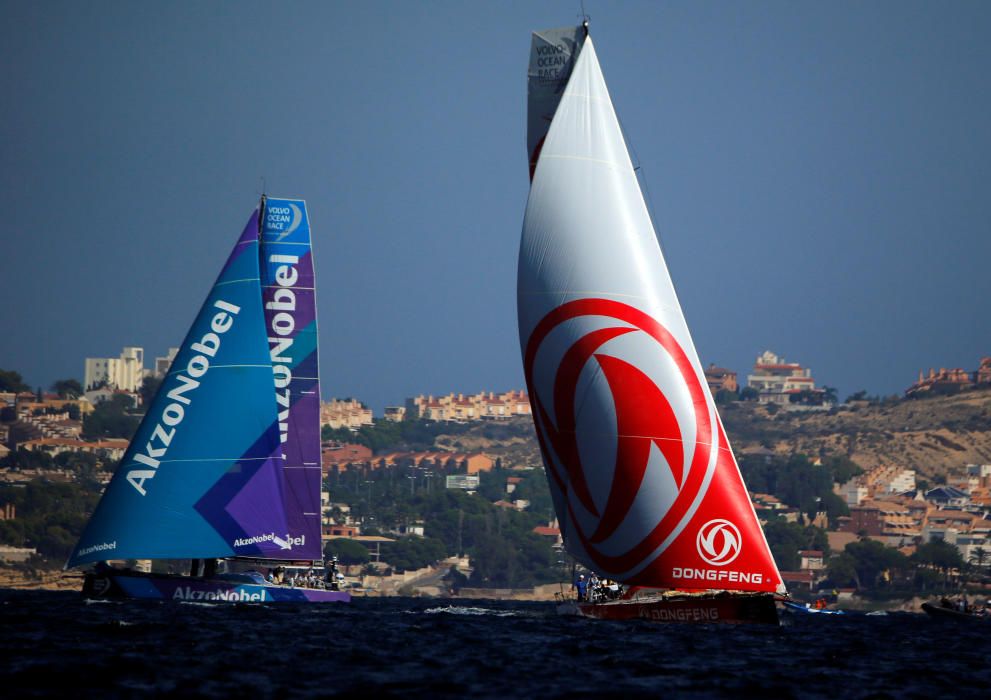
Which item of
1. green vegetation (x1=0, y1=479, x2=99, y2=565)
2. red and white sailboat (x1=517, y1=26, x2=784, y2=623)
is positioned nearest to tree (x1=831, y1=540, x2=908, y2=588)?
green vegetation (x1=0, y1=479, x2=99, y2=565)

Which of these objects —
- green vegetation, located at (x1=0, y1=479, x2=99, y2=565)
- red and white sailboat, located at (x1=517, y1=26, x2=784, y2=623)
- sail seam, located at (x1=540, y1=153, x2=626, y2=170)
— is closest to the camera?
red and white sailboat, located at (x1=517, y1=26, x2=784, y2=623)

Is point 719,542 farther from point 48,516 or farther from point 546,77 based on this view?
point 48,516

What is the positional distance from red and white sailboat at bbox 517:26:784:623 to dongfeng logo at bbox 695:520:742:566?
0.8 inches

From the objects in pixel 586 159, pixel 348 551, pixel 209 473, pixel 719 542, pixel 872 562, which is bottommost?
pixel 719 542

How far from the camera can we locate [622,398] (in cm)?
3069

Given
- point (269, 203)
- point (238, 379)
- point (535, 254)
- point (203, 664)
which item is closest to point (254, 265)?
point (238, 379)

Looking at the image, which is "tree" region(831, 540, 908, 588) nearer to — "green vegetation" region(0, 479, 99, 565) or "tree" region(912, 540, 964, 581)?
"tree" region(912, 540, 964, 581)

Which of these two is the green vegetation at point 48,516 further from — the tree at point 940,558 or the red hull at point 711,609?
the red hull at point 711,609

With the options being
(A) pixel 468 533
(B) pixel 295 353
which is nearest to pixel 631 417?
(B) pixel 295 353

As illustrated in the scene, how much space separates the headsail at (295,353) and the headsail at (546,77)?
35.7 feet

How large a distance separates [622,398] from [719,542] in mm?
3316

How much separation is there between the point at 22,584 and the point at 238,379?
67.4 meters

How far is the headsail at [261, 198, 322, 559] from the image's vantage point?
42938mm

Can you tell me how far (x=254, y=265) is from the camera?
38.5 metres
